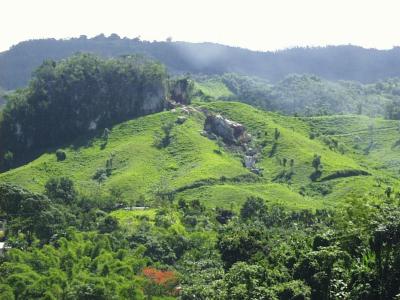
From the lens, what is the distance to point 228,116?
194 metres

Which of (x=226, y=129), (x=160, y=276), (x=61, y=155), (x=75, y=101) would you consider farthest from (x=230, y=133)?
(x=160, y=276)

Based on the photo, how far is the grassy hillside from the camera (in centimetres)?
13788

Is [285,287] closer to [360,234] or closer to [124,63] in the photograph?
[360,234]

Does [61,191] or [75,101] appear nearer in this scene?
[61,191]

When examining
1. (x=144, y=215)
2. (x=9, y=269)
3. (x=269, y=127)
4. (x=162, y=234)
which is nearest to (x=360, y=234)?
(x=9, y=269)

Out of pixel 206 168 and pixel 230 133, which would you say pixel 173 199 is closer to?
pixel 206 168

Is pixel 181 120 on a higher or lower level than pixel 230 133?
higher

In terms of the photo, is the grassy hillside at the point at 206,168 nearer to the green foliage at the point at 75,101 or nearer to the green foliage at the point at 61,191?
the green foliage at the point at 61,191

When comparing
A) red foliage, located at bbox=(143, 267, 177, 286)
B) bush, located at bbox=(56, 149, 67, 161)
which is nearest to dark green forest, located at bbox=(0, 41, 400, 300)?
red foliage, located at bbox=(143, 267, 177, 286)

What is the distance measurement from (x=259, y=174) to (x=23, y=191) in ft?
266

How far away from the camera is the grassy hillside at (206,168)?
138m

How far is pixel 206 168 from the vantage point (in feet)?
487

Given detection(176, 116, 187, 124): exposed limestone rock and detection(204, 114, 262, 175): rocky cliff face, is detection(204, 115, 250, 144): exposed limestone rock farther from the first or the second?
detection(176, 116, 187, 124): exposed limestone rock

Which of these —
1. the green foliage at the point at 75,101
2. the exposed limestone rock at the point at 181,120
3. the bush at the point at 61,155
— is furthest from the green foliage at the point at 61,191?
the exposed limestone rock at the point at 181,120
